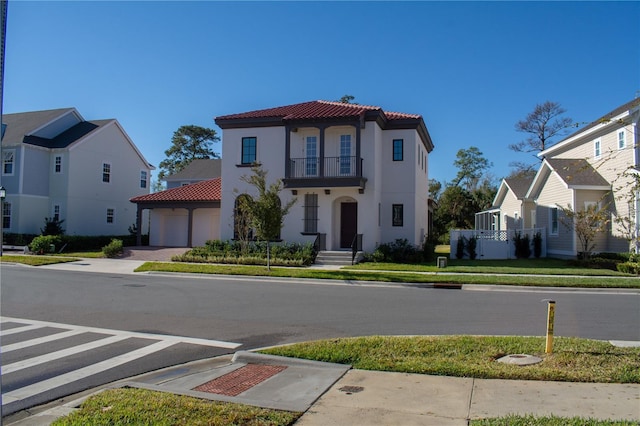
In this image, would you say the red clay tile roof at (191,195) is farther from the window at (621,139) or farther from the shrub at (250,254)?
the window at (621,139)

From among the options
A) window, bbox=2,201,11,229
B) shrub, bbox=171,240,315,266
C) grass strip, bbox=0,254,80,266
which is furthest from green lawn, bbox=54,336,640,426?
window, bbox=2,201,11,229

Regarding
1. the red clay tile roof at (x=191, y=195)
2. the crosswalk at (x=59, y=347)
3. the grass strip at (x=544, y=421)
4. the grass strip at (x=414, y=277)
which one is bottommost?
the crosswalk at (x=59, y=347)

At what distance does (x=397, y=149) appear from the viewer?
26625mm

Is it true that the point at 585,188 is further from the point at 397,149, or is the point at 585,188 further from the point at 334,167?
the point at 334,167

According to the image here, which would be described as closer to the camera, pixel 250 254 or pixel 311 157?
pixel 250 254

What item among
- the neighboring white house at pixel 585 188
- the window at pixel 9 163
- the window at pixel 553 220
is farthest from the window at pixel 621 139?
the window at pixel 9 163

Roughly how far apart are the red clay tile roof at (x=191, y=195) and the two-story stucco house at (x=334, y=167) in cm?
342

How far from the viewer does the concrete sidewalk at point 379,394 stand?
4.95m

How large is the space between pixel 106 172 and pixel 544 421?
38.4 meters

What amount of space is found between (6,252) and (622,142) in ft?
114

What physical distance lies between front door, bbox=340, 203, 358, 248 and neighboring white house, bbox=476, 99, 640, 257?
33.3ft

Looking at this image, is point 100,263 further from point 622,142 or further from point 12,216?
point 622,142

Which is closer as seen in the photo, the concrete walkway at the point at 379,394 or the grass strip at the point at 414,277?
the concrete walkway at the point at 379,394

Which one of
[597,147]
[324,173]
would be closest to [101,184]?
[324,173]
